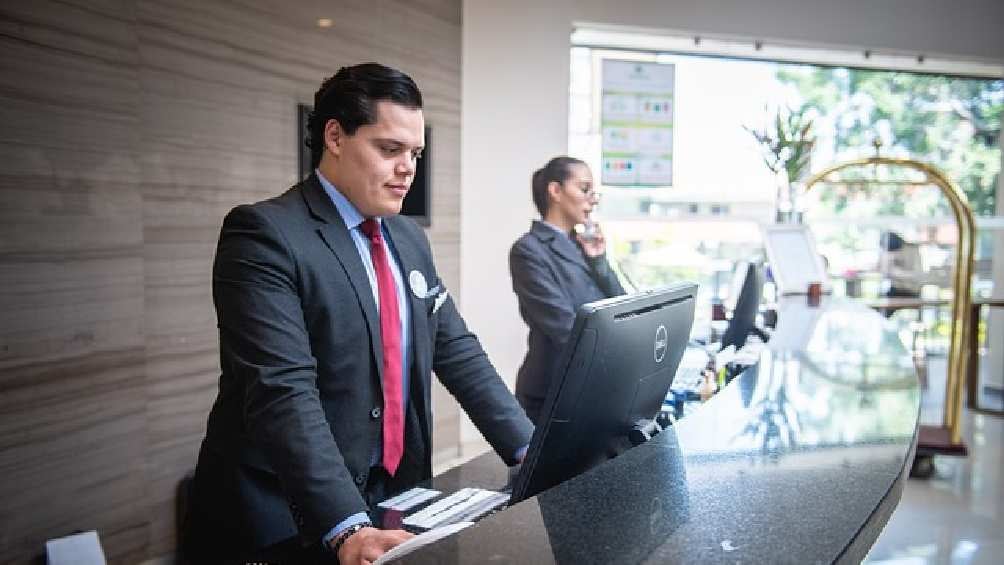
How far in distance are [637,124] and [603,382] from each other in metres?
5.18

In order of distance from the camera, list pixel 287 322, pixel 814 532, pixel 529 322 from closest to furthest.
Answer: pixel 814 532, pixel 287 322, pixel 529 322

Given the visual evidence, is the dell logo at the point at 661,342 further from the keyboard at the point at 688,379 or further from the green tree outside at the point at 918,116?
the green tree outside at the point at 918,116

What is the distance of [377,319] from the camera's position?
1.70m

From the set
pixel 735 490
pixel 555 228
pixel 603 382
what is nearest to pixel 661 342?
pixel 603 382

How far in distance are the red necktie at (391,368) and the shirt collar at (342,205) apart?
3 cm

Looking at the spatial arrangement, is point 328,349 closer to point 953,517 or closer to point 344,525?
point 344,525

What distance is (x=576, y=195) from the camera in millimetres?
3555

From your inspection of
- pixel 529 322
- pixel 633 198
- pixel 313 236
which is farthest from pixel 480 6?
pixel 313 236

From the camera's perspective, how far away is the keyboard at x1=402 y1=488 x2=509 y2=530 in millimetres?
1433

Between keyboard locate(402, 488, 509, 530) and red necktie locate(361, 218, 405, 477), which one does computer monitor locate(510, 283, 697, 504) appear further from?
red necktie locate(361, 218, 405, 477)

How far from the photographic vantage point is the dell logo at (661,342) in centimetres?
139

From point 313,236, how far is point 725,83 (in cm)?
534

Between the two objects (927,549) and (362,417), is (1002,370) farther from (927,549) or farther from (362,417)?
(362,417)

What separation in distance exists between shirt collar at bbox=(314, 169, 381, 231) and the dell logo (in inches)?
27.6
